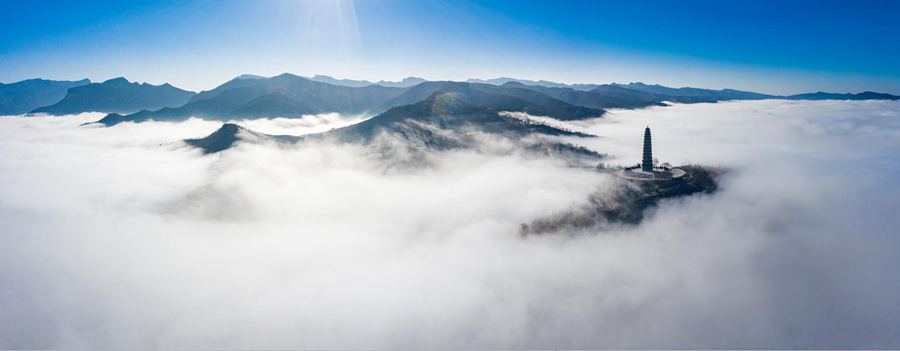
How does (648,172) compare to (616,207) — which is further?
(648,172)

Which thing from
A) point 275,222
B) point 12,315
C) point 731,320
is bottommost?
point 731,320

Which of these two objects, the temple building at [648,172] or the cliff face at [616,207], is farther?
the temple building at [648,172]

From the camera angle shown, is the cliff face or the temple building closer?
the cliff face

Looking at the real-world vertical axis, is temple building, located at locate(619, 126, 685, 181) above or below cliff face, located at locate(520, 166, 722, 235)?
above

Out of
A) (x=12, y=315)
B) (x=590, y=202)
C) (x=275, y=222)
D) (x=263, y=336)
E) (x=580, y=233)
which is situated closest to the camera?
(x=263, y=336)

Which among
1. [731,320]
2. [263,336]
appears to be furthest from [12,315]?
[731,320]

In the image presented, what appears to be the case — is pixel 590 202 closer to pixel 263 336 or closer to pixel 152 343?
pixel 263 336

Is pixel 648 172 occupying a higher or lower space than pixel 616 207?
higher

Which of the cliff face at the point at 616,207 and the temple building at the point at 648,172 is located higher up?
the temple building at the point at 648,172
